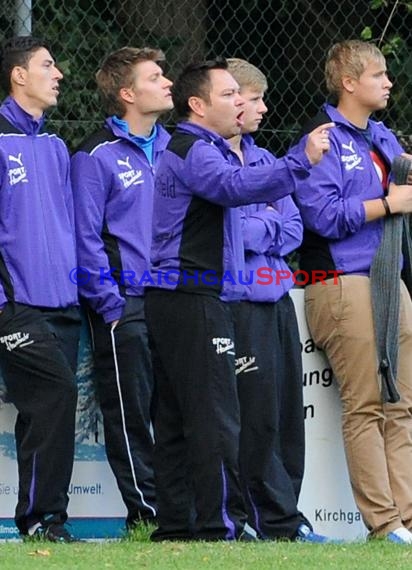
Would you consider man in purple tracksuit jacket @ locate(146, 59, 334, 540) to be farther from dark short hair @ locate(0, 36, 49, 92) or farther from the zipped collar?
dark short hair @ locate(0, 36, 49, 92)

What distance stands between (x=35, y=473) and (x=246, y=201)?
1652 millimetres

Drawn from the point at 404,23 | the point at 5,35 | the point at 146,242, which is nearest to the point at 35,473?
the point at 146,242

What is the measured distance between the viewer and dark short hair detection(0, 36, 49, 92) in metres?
7.92

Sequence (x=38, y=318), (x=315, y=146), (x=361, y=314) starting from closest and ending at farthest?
(x=315, y=146) < (x=38, y=318) < (x=361, y=314)

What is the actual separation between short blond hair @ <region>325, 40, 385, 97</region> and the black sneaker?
8.51 feet

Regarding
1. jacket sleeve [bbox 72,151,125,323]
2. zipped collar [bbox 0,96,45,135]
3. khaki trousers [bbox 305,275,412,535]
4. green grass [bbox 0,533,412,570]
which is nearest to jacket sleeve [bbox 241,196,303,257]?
khaki trousers [bbox 305,275,412,535]

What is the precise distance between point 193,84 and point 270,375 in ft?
4.65

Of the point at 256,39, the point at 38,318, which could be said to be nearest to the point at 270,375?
the point at 38,318

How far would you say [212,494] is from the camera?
7.02 metres

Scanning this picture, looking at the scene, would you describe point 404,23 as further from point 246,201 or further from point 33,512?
point 33,512

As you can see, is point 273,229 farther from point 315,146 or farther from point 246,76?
point 315,146

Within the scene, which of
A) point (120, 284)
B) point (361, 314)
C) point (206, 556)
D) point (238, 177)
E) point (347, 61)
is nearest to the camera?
point (206, 556)

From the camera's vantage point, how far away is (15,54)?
793cm

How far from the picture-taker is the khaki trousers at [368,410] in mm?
7777
